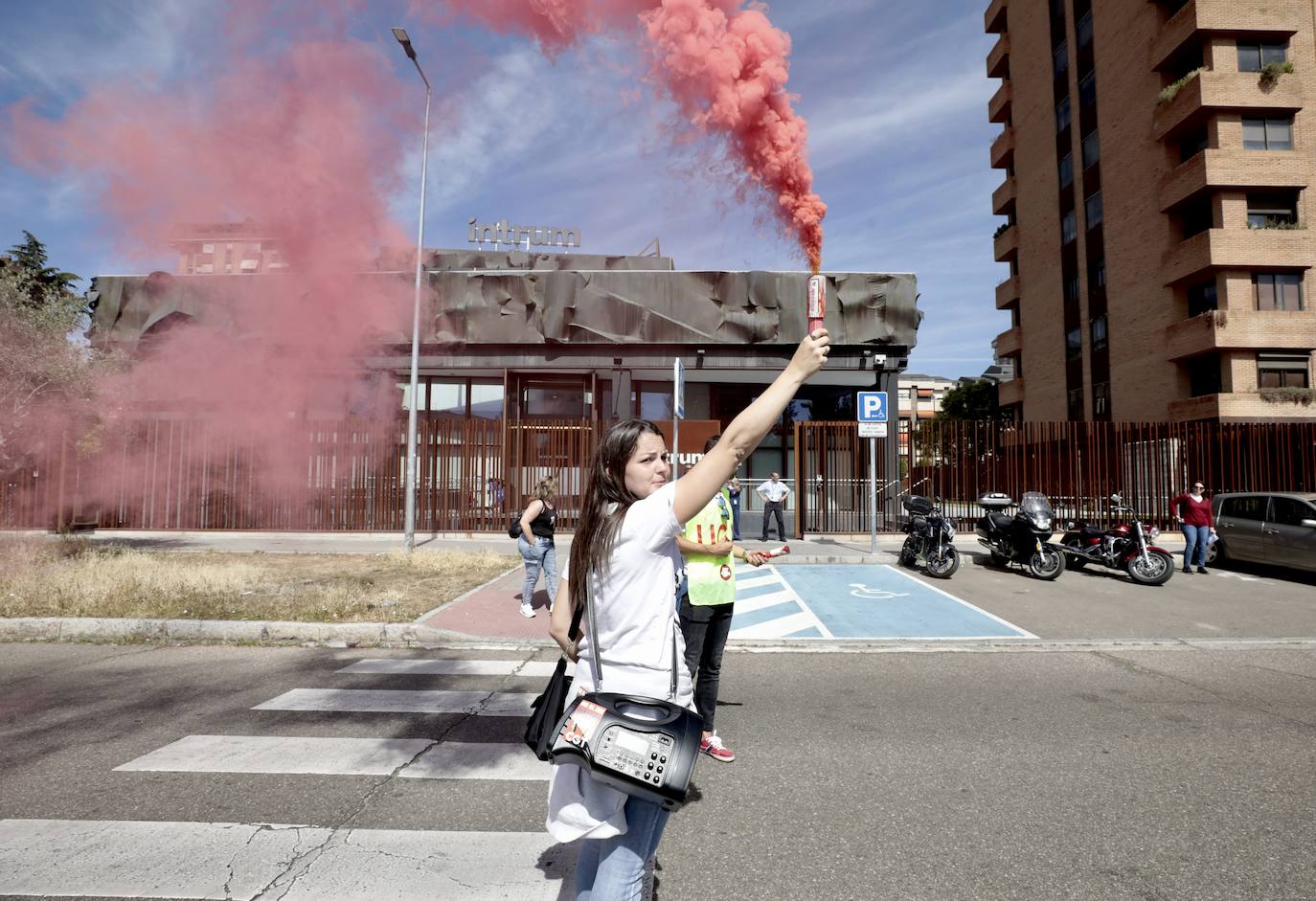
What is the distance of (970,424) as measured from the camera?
1769 centimetres

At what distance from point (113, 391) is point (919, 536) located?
15172 millimetres

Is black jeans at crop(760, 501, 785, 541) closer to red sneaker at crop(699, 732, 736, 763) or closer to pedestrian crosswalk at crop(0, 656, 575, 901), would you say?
pedestrian crosswalk at crop(0, 656, 575, 901)

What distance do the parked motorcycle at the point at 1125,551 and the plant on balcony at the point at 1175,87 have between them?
939 inches

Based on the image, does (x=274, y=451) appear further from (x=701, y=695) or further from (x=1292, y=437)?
(x=1292, y=437)

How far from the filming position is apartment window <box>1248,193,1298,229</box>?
86.1 feet

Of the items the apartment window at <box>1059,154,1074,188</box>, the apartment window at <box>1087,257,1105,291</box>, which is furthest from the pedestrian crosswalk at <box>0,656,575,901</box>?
the apartment window at <box>1059,154,1074,188</box>

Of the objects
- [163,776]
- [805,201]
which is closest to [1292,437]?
[805,201]

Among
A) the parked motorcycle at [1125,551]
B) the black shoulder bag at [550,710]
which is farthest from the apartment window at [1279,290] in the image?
the black shoulder bag at [550,710]

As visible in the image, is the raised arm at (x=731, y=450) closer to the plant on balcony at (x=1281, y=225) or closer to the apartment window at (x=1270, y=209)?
the plant on balcony at (x=1281, y=225)

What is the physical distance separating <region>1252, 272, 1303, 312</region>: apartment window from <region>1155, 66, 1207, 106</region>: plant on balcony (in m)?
7.87

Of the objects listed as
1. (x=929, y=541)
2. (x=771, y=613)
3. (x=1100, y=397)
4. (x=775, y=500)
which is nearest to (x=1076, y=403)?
(x=1100, y=397)

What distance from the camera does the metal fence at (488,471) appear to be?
17.0 meters

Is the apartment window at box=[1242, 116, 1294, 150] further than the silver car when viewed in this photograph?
Yes

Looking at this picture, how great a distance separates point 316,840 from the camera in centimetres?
313
